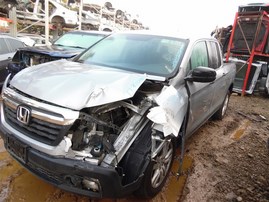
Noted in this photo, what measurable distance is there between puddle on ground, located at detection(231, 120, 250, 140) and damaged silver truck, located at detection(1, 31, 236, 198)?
224cm

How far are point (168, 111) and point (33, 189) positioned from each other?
67.1 inches

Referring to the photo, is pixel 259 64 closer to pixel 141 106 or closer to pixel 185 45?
pixel 185 45

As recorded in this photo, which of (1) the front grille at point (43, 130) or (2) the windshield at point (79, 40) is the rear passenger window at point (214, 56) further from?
(2) the windshield at point (79, 40)

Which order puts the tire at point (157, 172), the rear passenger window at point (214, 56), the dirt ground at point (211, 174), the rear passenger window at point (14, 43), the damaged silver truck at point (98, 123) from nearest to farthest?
the damaged silver truck at point (98, 123) → the tire at point (157, 172) → the dirt ground at point (211, 174) → the rear passenger window at point (214, 56) → the rear passenger window at point (14, 43)

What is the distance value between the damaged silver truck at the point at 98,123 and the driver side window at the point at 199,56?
0.34 metres

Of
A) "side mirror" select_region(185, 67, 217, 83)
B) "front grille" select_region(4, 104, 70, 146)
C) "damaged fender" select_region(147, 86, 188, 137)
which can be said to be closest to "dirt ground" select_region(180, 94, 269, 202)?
"damaged fender" select_region(147, 86, 188, 137)

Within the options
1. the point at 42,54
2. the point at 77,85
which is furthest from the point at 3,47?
the point at 77,85

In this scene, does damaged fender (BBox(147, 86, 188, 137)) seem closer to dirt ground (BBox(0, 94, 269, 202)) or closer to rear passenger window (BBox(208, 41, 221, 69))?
dirt ground (BBox(0, 94, 269, 202))

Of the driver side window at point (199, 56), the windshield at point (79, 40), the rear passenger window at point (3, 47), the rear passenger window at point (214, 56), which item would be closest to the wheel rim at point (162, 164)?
the driver side window at point (199, 56)

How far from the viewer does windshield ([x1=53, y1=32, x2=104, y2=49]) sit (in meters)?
7.04

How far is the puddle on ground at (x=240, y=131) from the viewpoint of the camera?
476 centimetres

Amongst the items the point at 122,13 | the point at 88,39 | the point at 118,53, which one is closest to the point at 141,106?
the point at 118,53

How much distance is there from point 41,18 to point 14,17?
1.37 metres

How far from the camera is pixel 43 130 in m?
2.15
